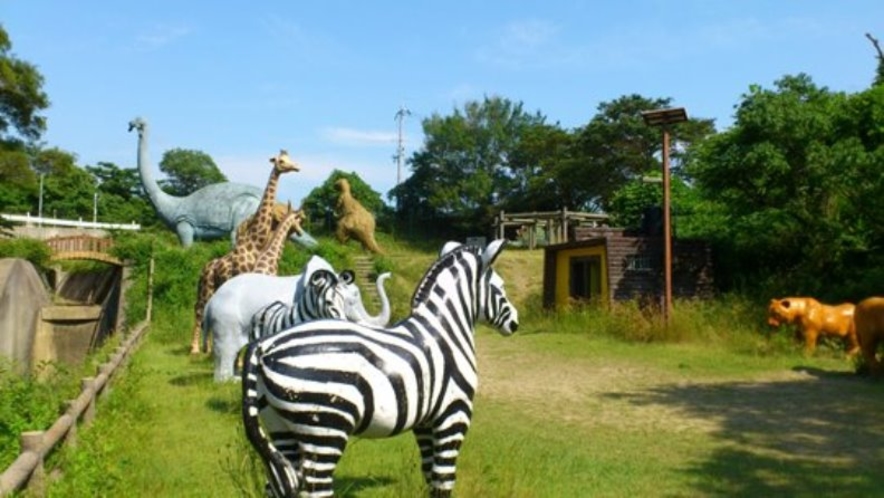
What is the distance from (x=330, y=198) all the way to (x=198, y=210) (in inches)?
856

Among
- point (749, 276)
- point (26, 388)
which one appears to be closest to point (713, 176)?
point (749, 276)

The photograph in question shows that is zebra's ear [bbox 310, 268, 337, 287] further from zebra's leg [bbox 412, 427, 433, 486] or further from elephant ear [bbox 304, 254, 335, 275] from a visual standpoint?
zebra's leg [bbox 412, 427, 433, 486]

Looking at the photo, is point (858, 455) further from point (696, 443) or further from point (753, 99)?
point (753, 99)

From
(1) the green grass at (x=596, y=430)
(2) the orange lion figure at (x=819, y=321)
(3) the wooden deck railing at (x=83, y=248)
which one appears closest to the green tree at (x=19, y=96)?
(3) the wooden deck railing at (x=83, y=248)

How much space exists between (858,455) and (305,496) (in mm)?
5244

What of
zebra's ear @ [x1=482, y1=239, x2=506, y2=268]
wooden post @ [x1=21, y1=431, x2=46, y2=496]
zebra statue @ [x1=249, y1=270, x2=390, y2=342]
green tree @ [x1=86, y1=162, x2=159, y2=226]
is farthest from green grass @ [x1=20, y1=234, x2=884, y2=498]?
green tree @ [x1=86, y1=162, x2=159, y2=226]

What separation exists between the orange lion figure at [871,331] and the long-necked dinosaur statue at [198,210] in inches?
580

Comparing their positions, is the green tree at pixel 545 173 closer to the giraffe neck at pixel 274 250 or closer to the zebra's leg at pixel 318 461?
the giraffe neck at pixel 274 250

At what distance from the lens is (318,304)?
757 cm

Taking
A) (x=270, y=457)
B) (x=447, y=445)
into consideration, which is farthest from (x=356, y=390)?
(x=447, y=445)

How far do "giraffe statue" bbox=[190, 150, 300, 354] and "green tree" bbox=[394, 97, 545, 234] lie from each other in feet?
97.6

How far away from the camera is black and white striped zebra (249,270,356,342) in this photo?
752cm

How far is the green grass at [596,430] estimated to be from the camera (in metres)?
5.59

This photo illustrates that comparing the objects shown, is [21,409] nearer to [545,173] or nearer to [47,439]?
[47,439]
